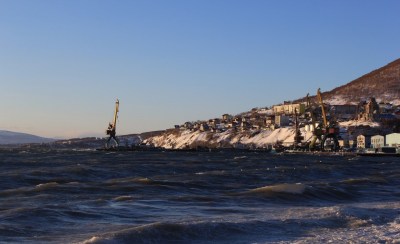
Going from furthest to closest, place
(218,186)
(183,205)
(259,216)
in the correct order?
(218,186) → (183,205) → (259,216)

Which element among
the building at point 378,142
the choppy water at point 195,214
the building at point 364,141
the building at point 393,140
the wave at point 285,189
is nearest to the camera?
the choppy water at point 195,214

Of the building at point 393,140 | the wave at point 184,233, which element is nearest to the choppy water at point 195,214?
the wave at point 184,233

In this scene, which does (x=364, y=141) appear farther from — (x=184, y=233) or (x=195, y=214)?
(x=184, y=233)

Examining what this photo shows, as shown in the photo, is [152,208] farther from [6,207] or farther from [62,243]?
[62,243]

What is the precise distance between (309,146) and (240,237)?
160753 mm

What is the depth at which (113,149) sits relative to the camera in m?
193

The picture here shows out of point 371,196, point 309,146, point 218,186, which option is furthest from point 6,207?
point 309,146

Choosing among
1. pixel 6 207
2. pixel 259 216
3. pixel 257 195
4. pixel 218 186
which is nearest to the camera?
pixel 259 216

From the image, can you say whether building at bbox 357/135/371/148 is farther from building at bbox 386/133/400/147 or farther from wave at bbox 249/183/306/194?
wave at bbox 249/183/306/194

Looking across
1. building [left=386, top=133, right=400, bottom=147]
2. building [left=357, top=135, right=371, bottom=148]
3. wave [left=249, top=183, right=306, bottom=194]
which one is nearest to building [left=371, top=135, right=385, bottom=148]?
building [left=386, top=133, right=400, bottom=147]

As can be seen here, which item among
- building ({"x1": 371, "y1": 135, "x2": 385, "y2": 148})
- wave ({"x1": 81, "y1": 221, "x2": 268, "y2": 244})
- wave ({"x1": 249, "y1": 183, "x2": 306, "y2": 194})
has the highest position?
building ({"x1": 371, "y1": 135, "x2": 385, "y2": 148})

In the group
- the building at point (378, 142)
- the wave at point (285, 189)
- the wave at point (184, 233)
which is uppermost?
the building at point (378, 142)

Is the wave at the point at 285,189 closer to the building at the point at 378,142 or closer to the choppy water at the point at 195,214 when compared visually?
the choppy water at the point at 195,214

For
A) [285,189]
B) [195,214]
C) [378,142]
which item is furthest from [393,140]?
[195,214]
